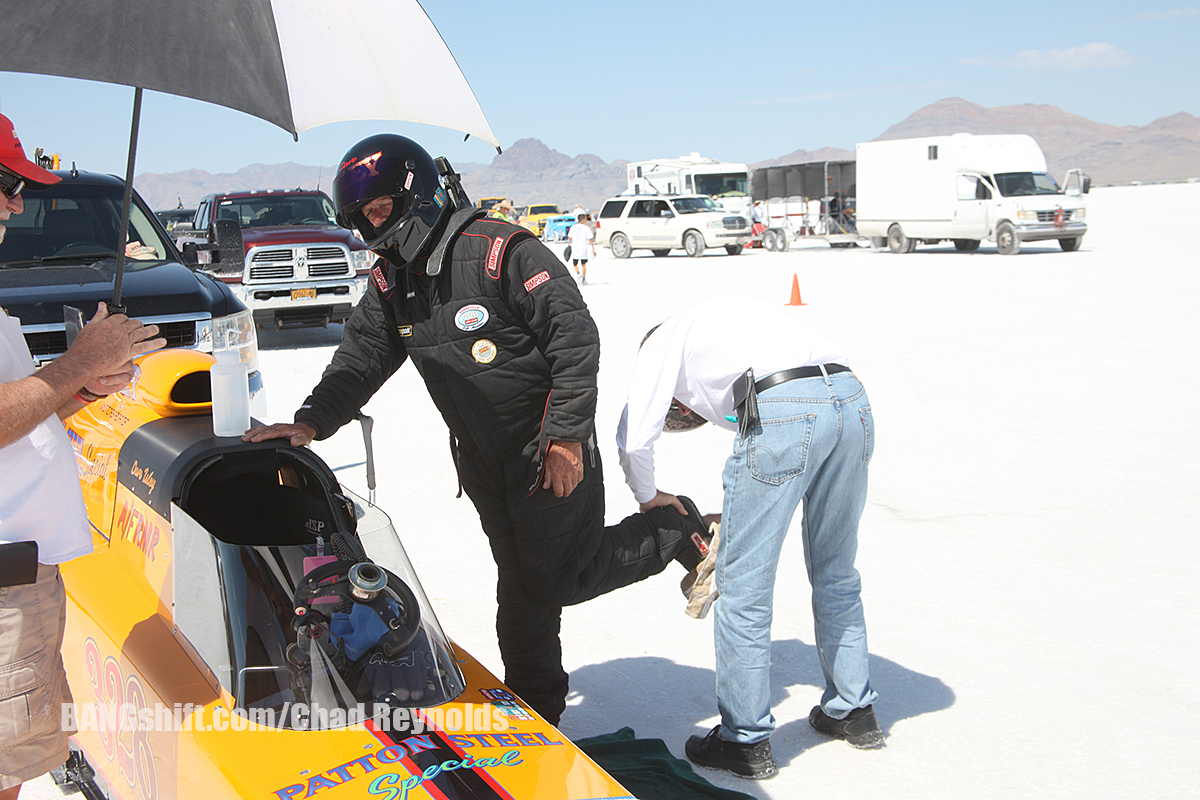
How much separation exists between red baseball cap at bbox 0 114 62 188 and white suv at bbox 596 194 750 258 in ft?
91.2

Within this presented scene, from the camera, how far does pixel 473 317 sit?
2.99 meters

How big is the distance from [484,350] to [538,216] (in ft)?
146

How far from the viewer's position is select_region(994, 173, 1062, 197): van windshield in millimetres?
24750

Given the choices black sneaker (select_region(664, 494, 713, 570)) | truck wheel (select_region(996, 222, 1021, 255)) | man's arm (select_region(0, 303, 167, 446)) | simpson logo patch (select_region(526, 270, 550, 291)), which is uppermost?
simpson logo patch (select_region(526, 270, 550, 291))

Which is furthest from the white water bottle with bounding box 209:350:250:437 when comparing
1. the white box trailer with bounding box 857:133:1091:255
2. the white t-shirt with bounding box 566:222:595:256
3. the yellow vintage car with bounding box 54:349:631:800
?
the white box trailer with bounding box 857:133:1091:255

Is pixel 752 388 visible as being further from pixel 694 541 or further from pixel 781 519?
pixel 694 541

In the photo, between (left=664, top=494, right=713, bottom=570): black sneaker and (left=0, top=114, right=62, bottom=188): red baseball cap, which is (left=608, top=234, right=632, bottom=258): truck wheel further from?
(left=0, top=114, right=62, bottom=188): red baseball cap

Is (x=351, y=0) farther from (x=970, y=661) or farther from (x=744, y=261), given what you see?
(x=744, y=261)

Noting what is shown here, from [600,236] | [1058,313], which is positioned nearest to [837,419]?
A: [1058,313]

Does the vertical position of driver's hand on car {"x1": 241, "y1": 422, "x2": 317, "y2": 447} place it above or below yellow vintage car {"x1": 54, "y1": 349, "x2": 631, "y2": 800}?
above

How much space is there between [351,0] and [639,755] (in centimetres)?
250

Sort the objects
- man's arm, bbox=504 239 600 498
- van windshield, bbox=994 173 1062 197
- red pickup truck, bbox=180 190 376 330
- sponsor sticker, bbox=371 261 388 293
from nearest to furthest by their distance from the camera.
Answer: man's arm, bbox=504 239 600 498, sponsor sticker, bbox=371 261 388 293, red pickup truck, bbox=180 190 376 330, van windshield, bbox=994 173 1062 197

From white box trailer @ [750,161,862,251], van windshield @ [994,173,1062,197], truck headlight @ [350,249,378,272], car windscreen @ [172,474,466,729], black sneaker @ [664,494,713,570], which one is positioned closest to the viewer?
car windscreen @ [172,474,466,729]

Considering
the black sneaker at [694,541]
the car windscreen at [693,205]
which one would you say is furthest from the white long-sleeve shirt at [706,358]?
the car windscreen at [693,205]
